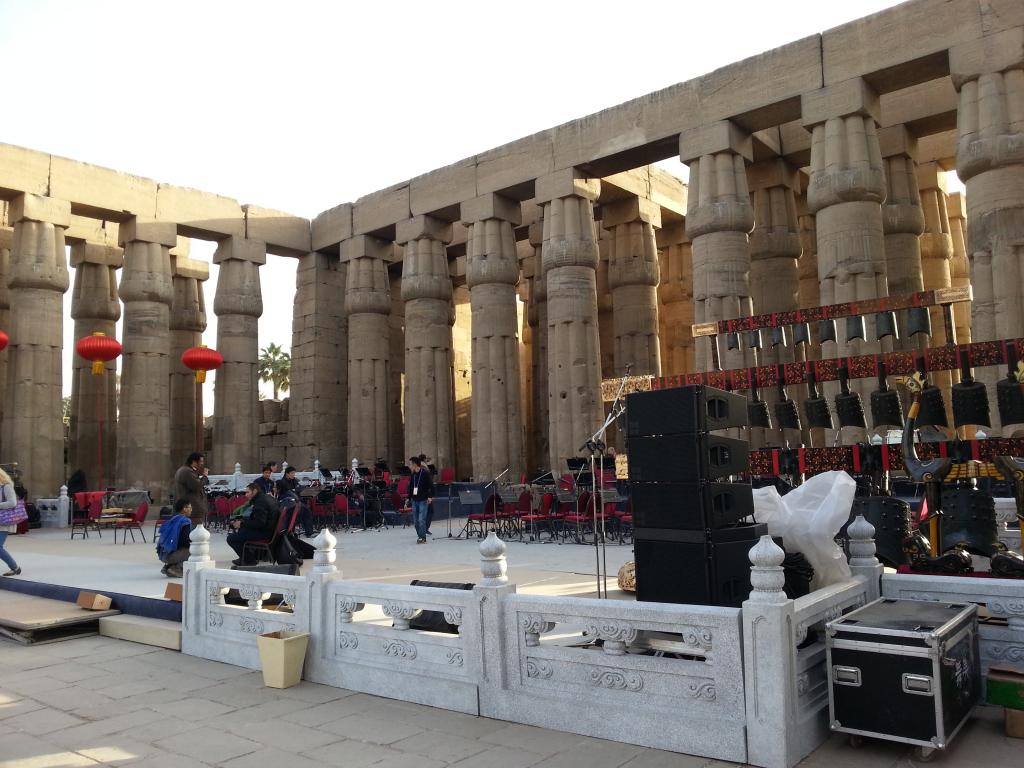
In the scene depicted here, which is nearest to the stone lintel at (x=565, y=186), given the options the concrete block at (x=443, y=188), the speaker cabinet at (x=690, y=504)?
the concrete block at (x=443, y=188)

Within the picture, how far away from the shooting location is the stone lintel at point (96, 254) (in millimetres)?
25547

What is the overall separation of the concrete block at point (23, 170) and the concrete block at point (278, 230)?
218 inches

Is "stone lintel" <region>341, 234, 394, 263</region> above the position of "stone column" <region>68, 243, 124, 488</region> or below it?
above

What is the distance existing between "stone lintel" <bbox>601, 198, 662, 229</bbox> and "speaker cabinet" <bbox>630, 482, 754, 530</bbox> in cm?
1809

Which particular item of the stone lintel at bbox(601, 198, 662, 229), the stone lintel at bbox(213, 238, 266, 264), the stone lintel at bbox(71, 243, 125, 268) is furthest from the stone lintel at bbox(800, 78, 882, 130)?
the stone lintel at bbox(71, 243, 125, 268)

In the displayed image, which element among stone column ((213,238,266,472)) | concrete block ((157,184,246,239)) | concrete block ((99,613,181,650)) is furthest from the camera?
stone column ((213,238,266,472))

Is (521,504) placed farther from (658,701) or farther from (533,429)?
(533,429)

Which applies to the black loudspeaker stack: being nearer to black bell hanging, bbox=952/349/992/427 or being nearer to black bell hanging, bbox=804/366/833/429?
black bell hanging, bbox=952/349/992/427

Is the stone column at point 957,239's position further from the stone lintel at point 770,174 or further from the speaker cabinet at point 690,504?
the speaker cabinet at point 690,504

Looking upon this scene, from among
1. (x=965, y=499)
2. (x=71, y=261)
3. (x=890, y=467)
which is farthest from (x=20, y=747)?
(x=71, y=261)

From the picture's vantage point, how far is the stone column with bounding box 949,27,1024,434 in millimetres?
13555

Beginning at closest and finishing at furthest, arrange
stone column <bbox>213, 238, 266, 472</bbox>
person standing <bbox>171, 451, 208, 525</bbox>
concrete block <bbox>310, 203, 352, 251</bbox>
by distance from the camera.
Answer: person standing <bbox>171, 451, 208, 525</bbox> < stone column <bbox>213, 238, 266, 472</bbox> < concrete block <bbox>310, 203, 352, 251</bbox>

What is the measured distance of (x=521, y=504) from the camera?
14.6 m

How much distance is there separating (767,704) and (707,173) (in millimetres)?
14728
